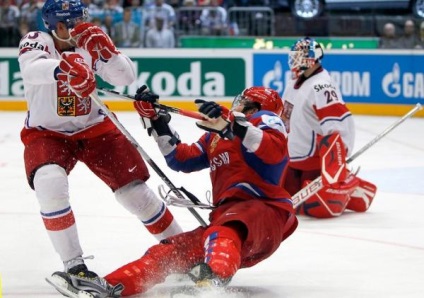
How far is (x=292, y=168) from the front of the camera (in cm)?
643

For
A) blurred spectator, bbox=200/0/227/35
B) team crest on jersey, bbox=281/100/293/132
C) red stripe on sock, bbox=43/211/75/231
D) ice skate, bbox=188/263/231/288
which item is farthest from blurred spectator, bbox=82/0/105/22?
ice skate, bbox=188/263/231/288

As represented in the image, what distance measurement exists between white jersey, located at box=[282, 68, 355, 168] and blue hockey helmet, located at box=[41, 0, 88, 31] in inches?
82.4

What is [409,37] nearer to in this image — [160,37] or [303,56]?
[160,37]

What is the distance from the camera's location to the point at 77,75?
165 inches

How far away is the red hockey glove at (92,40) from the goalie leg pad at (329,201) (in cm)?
211

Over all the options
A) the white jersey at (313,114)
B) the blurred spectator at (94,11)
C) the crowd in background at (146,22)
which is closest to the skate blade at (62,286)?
the white jersey at (313,114)

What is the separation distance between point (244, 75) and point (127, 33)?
1.50 m

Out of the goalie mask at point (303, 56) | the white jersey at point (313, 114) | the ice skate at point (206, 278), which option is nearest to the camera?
the ice skate at point (206, 278)

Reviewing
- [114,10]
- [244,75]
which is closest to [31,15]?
[114,10]

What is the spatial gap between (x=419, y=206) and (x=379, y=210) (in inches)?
11.4

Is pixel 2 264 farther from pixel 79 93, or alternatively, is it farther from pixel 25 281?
pixel 79 93

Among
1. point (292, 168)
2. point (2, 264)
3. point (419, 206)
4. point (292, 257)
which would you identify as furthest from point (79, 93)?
point (419, 206)

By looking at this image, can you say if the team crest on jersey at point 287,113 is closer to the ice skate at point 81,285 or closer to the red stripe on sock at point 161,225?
the red stripe on sock at point 161,225

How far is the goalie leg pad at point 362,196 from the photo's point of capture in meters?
6.37
